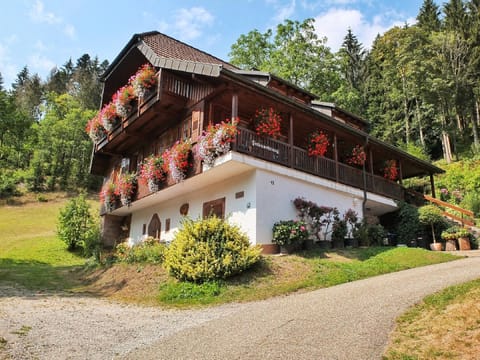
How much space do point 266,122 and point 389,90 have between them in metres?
37.2

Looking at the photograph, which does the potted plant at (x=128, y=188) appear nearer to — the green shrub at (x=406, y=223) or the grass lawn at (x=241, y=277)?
the grass lawn at (x=241, y=277)

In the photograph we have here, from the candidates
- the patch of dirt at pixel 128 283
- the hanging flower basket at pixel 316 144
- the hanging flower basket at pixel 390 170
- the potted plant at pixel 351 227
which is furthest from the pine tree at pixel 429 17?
the patch of dirt at pixel 128 283

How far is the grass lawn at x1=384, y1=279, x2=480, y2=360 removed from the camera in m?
4.93

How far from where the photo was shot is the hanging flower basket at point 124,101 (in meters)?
18.3

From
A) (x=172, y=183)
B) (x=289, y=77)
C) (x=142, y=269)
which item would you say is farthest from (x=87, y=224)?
(x=289, y=77)

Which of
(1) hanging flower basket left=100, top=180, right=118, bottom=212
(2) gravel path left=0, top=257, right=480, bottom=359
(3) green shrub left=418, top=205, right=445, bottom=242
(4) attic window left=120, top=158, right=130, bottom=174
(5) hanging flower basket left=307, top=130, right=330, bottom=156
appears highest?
(4) attic window left=120, top=158, right=130, bottom=174

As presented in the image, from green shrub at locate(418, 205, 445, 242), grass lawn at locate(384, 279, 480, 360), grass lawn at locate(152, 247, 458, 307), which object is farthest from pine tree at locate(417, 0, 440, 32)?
grass lawn at locate(384, 279, 480, 360)

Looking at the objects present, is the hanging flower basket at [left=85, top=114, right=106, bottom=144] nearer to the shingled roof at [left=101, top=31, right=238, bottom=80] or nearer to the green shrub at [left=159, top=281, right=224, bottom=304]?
the shingled roof at [left=101, top=31, right=238, bottom=80]

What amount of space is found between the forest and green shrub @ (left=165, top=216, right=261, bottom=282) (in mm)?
24491

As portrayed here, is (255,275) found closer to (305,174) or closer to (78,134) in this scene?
(305,174)

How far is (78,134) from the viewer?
164 ft

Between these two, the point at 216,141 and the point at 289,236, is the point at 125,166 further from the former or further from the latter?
the point at 289,236

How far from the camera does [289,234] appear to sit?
519 inches

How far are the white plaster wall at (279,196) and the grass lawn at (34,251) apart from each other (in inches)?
288
